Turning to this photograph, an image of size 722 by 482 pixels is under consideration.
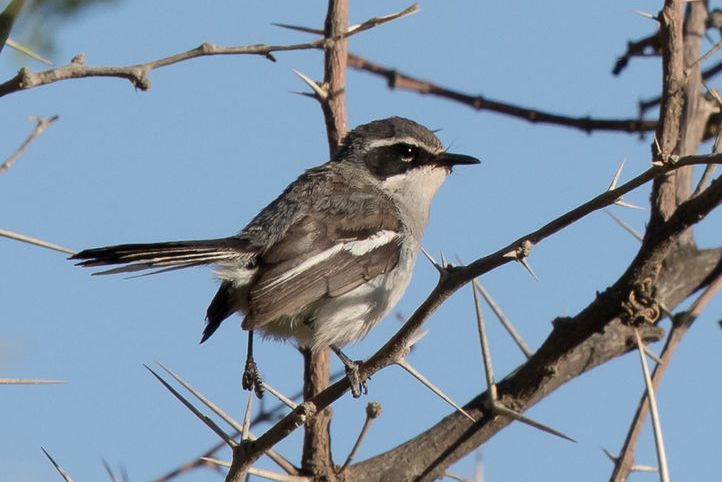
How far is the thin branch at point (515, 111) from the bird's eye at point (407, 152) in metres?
0.57

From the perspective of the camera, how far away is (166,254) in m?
5.30

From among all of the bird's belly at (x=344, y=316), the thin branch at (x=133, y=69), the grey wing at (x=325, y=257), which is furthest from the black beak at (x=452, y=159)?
the thin branch at (x=133, y=69)

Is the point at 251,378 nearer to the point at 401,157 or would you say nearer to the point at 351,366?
the point at 351,366

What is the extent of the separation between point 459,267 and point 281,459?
70.4 inches

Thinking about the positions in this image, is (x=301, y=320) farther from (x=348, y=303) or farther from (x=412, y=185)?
(x=412, y=185)

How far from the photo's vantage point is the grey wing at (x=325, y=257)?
544cm

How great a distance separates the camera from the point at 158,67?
3.45m

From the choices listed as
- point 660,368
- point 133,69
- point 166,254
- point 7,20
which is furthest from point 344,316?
point 7,20

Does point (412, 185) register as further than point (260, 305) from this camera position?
Yes

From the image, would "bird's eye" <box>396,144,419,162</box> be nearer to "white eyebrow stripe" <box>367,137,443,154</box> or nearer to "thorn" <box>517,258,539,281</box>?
"white eyebrow stripe" <box>367,137,443,154</box>

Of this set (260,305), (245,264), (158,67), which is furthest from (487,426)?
(158,67)

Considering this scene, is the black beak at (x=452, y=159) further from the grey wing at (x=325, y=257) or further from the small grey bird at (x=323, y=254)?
the grey wing at (x=325, y=257)

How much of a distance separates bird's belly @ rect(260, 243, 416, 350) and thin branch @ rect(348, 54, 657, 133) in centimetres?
100

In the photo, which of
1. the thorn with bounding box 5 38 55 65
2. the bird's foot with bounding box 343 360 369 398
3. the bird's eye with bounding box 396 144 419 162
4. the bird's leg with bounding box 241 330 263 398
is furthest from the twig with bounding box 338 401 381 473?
the bird's eye with bounding box 396 144 419 162
